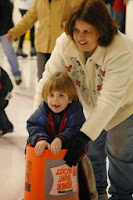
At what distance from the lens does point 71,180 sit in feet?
7.76

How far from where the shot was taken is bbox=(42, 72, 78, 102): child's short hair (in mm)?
2391

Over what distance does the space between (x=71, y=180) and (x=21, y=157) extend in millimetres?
1265

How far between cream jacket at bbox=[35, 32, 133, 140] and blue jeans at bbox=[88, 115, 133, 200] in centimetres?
7

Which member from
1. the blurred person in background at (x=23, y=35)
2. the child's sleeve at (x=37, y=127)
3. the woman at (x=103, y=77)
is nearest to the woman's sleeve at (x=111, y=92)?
the woman at (x=103, y=77)

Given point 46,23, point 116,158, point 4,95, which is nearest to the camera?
point 116,158

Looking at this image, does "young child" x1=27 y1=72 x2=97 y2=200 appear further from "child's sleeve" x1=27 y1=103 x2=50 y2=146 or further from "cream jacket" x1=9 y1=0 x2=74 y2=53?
"cream jacket" x1=9 y1=0 x2=74 y2=53

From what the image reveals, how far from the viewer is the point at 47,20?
4051mm

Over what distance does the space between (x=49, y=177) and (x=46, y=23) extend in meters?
2.09

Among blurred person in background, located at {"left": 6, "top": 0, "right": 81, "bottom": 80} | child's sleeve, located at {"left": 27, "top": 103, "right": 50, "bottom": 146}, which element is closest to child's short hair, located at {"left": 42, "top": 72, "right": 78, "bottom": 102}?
child's sleeve, located at {"left": 27, "top": 103, "right": 50, "bottom": 146}

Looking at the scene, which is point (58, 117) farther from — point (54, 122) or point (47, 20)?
point (47, 20)

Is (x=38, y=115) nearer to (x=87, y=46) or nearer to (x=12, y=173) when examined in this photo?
(x=87, y=46)

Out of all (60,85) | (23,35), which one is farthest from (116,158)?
(23,35)

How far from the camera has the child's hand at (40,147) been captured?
7.47ft

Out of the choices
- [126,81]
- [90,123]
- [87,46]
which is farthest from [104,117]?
[87,46]
